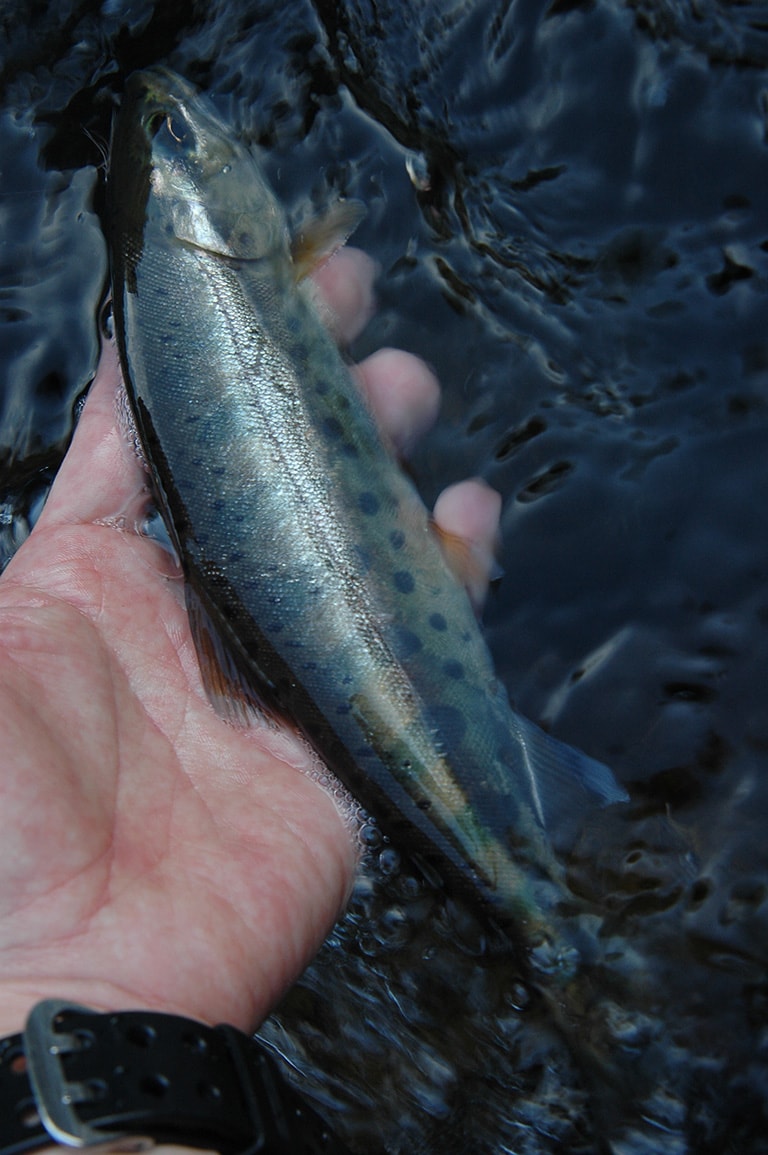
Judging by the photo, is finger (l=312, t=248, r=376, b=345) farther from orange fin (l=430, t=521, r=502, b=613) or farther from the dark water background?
orange fin (l=430, t=521, r=502, b=613)

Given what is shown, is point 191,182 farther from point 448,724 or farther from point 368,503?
point 448,724

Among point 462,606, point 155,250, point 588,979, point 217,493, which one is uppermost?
point 155,250

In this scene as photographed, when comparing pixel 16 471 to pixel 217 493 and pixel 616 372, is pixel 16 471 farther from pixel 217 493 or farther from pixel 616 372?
pixel 616 372

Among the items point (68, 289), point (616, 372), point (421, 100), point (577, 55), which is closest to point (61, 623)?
point (68, 289)

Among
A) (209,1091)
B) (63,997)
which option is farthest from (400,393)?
(209,1091)

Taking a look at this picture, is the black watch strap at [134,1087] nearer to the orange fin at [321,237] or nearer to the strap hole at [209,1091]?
the strap hole at [209,1091]

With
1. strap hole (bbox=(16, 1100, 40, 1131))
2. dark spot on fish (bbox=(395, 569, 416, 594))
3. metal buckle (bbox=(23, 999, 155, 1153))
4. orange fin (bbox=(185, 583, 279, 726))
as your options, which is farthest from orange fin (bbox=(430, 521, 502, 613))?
strap hole (bbox=(16, 1100, 40, 1131))

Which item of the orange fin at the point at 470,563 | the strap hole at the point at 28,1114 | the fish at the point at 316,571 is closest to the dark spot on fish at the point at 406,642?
the fish at the point at 316,571
